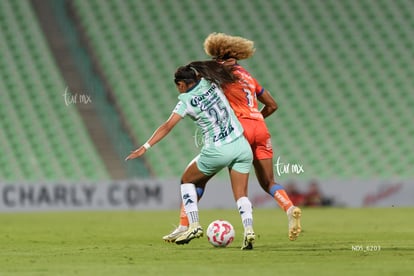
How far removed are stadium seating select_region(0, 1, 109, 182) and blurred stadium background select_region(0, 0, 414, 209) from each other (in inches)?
1.1

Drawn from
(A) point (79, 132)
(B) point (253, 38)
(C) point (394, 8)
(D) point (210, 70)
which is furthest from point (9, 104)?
(D) point (210, 70)

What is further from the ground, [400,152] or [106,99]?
[106,99]

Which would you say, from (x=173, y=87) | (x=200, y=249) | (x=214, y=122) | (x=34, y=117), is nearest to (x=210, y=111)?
(x=214, y=122)

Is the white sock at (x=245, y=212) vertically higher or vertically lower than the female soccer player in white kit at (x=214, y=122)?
lower

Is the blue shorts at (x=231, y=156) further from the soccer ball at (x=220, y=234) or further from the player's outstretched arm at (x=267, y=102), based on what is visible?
the player's outstretched arm at (x=267, y=102)

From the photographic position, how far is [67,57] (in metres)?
22.6

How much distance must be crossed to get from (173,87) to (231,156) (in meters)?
13.6

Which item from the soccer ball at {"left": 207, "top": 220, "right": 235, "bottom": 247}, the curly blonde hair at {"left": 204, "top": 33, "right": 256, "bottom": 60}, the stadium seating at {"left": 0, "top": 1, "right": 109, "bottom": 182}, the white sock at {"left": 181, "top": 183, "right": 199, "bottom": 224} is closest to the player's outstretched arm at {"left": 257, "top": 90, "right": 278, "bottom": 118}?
the curly blonde hair at {"left": 204, "top": 33, "right": 256, "bottom": 60}

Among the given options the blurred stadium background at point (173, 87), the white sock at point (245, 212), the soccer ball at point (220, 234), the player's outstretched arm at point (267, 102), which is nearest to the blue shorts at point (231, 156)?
the white sock at point (245, 212)

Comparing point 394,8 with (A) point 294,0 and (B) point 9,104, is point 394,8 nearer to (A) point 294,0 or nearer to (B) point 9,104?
(A) point 294,0

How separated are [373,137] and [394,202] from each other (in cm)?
246

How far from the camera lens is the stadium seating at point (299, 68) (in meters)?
21.5

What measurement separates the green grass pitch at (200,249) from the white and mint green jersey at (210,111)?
3.54 ft

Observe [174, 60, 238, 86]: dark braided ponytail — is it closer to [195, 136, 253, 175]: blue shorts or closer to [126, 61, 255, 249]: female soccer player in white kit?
[126, 61, 255, 249]: female soccer player in white kit
